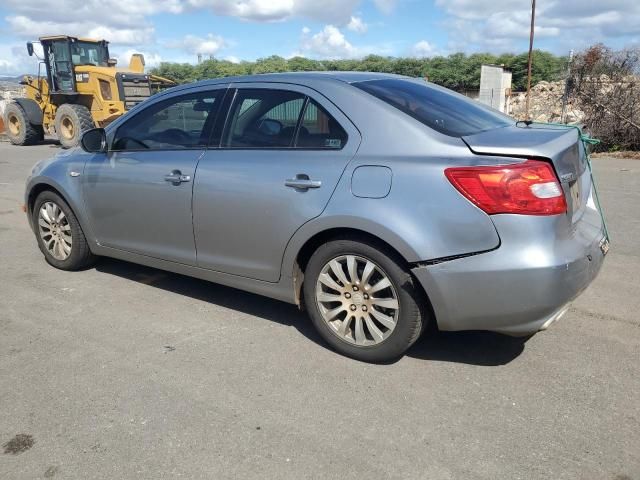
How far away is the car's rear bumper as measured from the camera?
285cm

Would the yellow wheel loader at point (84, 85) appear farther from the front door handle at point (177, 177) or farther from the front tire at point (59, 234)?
the front door handle at point (177, 177)

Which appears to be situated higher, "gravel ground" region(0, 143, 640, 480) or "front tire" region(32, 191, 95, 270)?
"front tire" region(32, 191, 95, 270)

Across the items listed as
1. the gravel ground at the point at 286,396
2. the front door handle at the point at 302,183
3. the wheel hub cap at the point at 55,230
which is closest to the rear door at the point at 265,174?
the front door handle at the point at 302,183

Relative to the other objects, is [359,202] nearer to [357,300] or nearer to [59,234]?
[357,300]

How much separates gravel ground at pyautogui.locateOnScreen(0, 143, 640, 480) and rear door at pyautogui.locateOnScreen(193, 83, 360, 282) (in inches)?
23.1

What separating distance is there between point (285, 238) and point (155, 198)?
122 centimetres

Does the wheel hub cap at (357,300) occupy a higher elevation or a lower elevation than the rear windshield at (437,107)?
lower

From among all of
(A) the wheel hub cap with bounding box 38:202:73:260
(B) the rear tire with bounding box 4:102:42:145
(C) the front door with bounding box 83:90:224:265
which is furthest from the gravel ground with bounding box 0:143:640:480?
(B) the rear tire with bounding box 4:102:42:145

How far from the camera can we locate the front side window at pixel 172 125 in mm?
4035

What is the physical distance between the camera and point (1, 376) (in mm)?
3320

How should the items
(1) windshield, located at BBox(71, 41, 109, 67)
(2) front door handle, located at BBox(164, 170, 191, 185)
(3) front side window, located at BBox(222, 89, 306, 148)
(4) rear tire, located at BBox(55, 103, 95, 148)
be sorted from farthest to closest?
(1) windshield, located at BBox(71, 41, 109, 67) < (4) rear tire, located at BBox(55, 103, 95, 148) < (2) front door handle, located at BBox(164, 170, 191, 185) < (3) front side window, located at BBox(222, 89, 306, 148)

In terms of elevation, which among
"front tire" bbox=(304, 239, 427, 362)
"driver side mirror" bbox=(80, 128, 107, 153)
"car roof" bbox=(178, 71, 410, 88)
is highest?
"car roof" bbox=(178, 71, 410, 88)

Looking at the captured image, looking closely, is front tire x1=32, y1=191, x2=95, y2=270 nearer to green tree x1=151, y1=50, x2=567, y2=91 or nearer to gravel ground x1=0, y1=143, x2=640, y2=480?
gravel ground x1=0, y1=143, x2=640, y2=480

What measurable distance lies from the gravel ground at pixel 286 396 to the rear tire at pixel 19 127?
16547 millimetres
